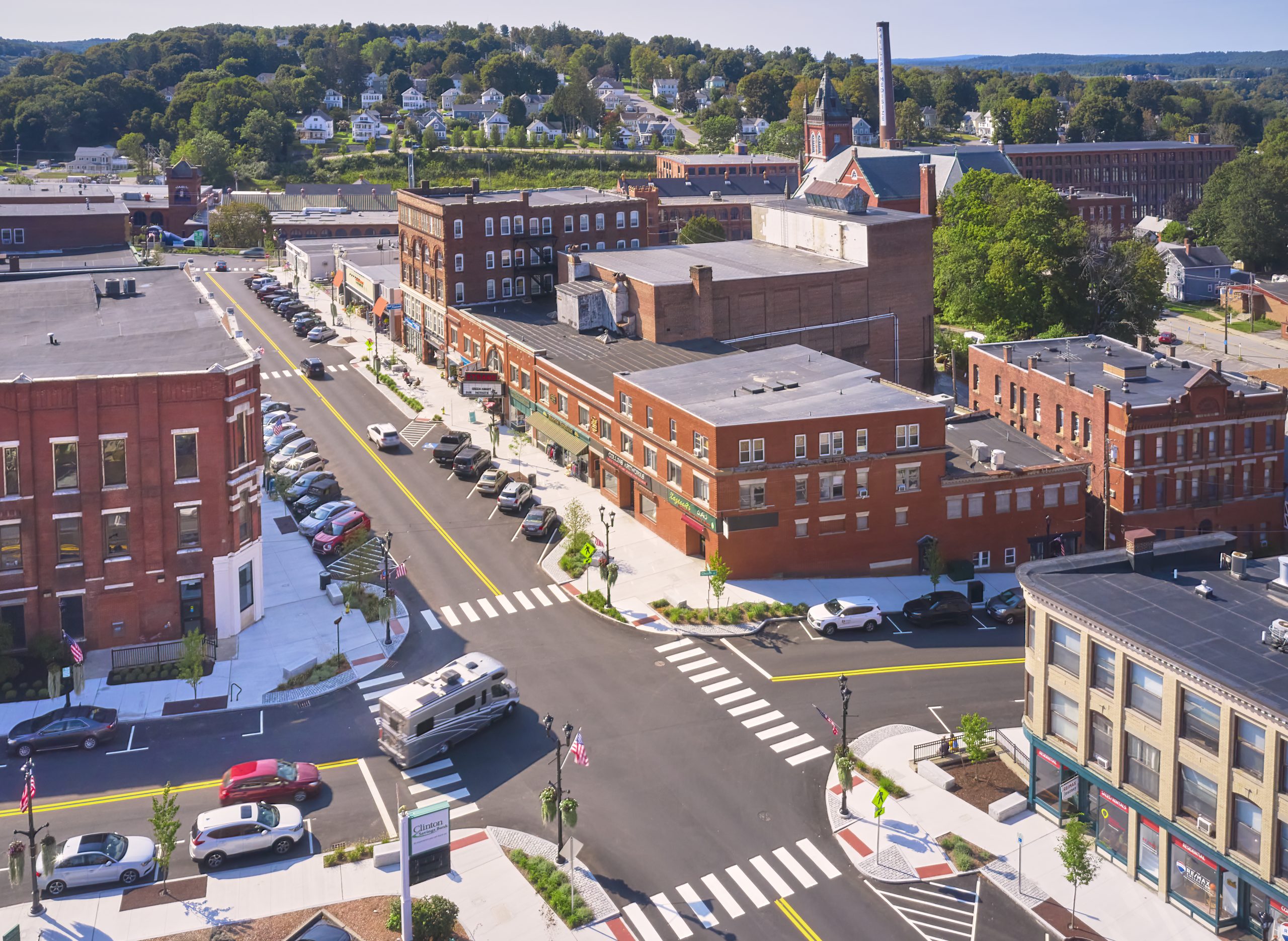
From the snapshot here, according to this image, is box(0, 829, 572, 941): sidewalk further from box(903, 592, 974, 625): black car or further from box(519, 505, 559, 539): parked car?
box(519, 505, 559, 539): parked car

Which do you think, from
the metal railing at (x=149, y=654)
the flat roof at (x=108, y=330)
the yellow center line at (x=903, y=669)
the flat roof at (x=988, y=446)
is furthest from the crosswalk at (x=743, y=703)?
the flat roof at (x=108, y=330)

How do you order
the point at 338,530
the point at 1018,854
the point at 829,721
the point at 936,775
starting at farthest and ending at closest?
the point at 338,530 < the point at 829,721 < the point at 936,775 < the point at 1018,854

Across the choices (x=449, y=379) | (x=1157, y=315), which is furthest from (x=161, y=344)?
(x=1157, y=315)

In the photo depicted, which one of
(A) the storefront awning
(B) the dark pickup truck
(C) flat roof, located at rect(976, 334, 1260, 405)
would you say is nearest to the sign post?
(A) the storefront awning

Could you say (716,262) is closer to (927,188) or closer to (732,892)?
(927,188)

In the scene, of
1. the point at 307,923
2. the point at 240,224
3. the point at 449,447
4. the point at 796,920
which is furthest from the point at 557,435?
the point at 240,224

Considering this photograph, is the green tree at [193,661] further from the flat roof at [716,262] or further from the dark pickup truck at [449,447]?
the flat roof at [716,262]

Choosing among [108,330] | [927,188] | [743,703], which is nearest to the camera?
[743,703]

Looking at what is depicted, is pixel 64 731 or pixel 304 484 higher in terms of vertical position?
pixel 304 484
